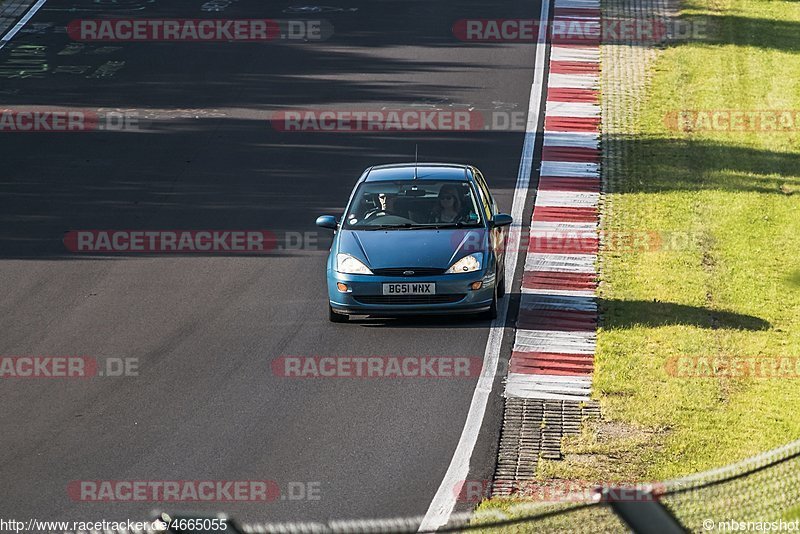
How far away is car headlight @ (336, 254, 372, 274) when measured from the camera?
13.5m

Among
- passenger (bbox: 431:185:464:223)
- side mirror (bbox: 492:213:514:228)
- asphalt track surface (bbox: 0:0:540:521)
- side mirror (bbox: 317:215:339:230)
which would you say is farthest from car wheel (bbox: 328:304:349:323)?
side mirror (bbox: 492:213:514:228)

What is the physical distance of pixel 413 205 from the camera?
14531 millimetres

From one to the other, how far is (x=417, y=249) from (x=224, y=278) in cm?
293

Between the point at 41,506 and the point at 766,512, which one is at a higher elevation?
the point at 766,512

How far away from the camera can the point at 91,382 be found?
1196 centimetres

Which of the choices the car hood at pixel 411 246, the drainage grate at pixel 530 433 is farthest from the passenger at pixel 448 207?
the drainage grate at pixel 530 433

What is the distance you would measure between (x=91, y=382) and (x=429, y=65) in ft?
51.3

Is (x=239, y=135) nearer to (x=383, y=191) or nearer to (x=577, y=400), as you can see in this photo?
(x=383, y=191)

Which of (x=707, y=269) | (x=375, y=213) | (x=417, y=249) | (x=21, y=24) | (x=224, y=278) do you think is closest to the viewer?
(x=417, y=249)

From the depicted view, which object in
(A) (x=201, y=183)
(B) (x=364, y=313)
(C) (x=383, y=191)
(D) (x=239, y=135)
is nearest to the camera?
(B) (x=364, y=313)

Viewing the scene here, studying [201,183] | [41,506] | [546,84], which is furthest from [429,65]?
[41,506]

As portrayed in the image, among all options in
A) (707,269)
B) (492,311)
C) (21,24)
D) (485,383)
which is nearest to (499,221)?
(492,311)

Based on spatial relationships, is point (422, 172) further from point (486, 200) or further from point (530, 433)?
point (530, 433)

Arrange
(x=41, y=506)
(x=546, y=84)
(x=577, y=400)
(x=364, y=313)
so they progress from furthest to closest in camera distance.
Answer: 1. (x=546, y=84)
2. (x=364, y=313)
3. (x=577, y=400)
4. (x=41, y=506)
